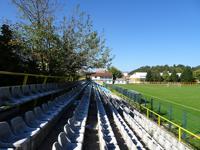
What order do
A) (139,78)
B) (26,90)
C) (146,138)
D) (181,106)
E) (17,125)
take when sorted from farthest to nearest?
(139,78)
(181,106)
(26,90)
(146,138)
(17,125)

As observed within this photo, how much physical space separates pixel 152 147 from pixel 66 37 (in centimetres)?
1586

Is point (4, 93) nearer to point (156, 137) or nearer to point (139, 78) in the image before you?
point (156, 137)

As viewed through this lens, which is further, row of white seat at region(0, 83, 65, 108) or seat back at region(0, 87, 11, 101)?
row of white seat at region(0, 83, 65, 108)

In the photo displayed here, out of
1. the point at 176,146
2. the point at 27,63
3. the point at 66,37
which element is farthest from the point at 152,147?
the point at 66,37

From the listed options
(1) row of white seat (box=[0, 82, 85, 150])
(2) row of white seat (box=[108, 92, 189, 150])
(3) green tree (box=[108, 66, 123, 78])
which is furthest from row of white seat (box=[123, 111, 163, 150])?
(3) green tree (box=[108, 66, 123, 78])

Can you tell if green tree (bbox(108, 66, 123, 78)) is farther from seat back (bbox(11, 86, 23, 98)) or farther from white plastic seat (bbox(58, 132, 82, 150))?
white plastic seat (bbox(58, 132, 82, 150))

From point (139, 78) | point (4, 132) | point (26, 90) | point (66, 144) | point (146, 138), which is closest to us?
point (4, 132)

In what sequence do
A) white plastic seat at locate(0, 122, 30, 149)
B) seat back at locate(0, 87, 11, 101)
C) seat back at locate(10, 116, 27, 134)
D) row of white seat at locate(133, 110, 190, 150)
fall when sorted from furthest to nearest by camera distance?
row of white seat at locate(133, 110, 190, 150) < seat back at locate(0, 87, 11, 101) < seat back at locate(10, 116, 27, 134) < white plastic seat at locate(0, 122, 30, 149)

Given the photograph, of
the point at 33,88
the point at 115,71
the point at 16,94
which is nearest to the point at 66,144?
the point at 16,94

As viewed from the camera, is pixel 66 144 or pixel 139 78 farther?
pixel 139 78

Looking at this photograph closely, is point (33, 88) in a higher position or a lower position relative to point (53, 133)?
higher

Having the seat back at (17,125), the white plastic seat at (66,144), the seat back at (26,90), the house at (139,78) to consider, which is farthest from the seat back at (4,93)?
the house at (139,78)

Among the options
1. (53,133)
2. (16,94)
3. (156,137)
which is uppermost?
(16,94)

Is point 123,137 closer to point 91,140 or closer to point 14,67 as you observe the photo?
point 91,140
